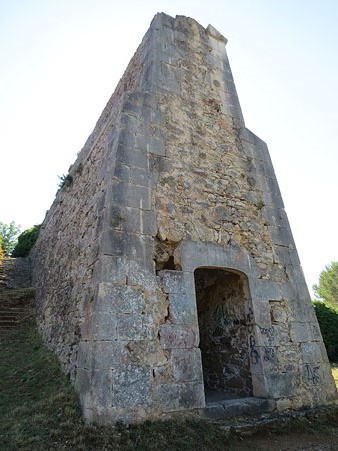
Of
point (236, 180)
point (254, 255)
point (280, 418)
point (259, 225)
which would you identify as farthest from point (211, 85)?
point (280, 418)

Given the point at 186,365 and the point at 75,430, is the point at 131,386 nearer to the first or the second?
the point at 75,430

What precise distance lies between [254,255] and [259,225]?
0.70 meters

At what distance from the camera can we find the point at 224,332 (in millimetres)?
5930

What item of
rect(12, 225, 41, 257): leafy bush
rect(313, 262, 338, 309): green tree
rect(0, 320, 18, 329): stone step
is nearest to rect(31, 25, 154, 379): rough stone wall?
rect(0, 320, 18, 329): stone step

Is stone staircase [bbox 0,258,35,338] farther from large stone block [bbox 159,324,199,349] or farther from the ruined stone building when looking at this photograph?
large stone block [bbox 159,324,199,349]

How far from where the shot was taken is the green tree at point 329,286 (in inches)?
1366

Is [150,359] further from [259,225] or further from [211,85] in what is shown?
[211,85]

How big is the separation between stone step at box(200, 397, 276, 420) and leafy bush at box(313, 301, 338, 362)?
658 cm

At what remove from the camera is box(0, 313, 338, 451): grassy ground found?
10.8 ft

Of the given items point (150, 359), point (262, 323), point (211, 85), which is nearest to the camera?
point (150, 359)

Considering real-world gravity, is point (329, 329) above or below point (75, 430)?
above

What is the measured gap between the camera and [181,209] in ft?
17.5

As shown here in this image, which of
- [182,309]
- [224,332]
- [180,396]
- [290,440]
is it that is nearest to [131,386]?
[180,396]

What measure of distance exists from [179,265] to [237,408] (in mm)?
2141
